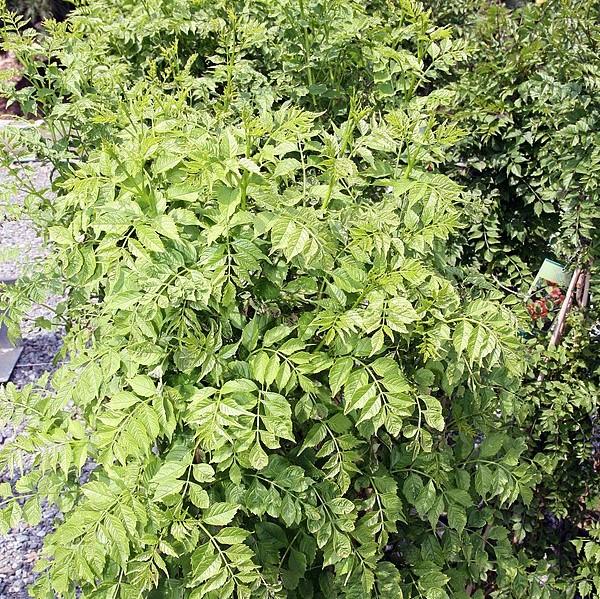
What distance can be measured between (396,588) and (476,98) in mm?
A: 1689

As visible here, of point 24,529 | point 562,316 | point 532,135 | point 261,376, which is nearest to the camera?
point 261,376

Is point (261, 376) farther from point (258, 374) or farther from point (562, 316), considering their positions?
point (562, 316)

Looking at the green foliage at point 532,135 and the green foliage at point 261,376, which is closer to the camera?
the green foliage at point 261,376

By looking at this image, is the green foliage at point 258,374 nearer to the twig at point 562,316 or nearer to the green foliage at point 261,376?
the green foliage at point 261,376

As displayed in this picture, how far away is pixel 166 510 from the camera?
4.55 feet

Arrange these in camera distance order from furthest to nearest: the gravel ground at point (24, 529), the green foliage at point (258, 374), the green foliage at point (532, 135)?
the gravel ground at point (24, 529)
the green foliage at point (532, 135)
the green foliage at point (258, 374)

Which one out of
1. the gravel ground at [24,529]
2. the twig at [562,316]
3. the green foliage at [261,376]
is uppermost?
the green foliage at [261,376]

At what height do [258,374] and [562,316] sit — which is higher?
[258,374]

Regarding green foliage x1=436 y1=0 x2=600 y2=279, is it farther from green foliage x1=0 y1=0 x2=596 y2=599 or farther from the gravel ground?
the gravel ground

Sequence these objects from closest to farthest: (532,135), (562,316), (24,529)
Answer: (562,316)
(532,135)
(24,529)

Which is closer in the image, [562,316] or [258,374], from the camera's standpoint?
[258,374]

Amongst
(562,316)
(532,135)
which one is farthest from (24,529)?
(532,135)

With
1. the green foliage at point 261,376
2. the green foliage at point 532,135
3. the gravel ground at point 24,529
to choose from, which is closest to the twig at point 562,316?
the green foliage at point 532,135

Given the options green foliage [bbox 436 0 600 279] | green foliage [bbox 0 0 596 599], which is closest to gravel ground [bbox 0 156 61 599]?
green foliage [bbox 0 0 596 599]
